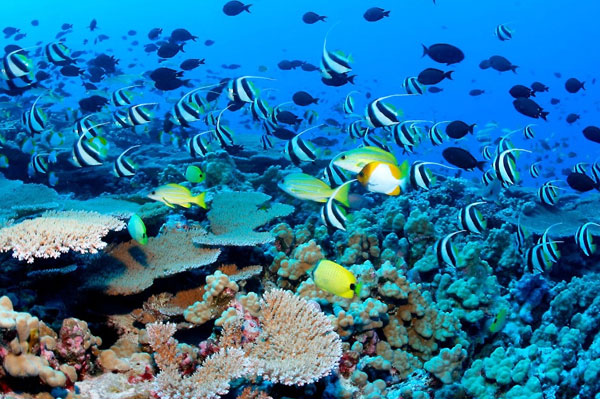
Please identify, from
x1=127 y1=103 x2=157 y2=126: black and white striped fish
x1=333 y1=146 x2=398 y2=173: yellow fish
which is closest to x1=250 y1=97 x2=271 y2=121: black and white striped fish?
x1=127 y1=103 x2=157 y2=126: black and white striped fish

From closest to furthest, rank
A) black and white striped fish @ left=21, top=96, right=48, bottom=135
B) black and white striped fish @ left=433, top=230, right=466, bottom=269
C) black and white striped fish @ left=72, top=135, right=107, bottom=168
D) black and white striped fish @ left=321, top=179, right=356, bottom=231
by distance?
black and white striped fish @ left=321, top=179, right=356, bottom=231 → black and white striped fish @ left=433, top=230, right=466, bottom=269 → black and white striped fish @ left=72, top=135, right=107, bottom=168 → black and white striped fish @ left=21, top=96, right=48, bottom=135

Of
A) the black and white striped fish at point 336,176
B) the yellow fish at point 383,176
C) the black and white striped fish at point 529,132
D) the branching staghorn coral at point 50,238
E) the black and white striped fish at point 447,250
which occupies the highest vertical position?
the yellow fish at point 383,176

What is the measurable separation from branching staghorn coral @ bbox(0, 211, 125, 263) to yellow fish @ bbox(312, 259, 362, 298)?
162cm

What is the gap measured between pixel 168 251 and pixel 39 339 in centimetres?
188

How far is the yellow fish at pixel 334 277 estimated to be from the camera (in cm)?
288

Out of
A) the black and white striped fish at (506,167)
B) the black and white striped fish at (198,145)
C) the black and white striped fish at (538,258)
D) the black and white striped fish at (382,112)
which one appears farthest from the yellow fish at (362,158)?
the black and white striped fish at (198,145)

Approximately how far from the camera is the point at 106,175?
9211 millimetres

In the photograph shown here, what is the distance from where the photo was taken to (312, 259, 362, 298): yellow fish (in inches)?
113

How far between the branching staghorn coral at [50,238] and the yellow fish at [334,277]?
1.62 meters

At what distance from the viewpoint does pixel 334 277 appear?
2.89 meters

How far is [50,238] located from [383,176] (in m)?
2.55

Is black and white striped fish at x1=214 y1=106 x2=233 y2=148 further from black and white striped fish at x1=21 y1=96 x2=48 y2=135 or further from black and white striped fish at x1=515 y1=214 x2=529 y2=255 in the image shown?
black and white striped fish at x1=515 y1=214 x2=529 y2=255

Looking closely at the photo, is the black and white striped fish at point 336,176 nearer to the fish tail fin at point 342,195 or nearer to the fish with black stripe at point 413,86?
the fish tail fin at point 342,195

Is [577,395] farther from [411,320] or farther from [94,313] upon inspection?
[94,313]
